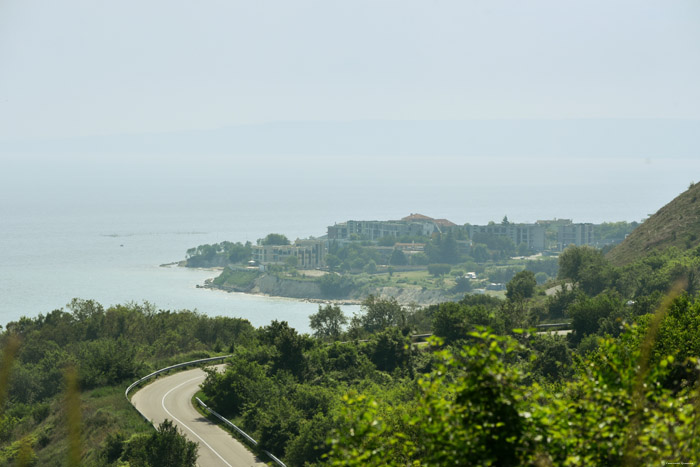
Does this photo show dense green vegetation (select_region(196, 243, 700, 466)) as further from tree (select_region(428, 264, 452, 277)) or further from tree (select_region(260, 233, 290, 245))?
tree (select_region(260, 233, 290, 245))

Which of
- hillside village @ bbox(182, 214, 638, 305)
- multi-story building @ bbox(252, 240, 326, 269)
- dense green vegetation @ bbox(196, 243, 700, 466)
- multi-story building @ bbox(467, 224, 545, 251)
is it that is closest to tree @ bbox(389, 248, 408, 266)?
hillside village @ bbox(182, 214, 638, 305)

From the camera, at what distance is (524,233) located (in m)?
125

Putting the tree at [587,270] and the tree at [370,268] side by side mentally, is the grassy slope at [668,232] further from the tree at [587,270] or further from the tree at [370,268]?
the tree at [370,268]

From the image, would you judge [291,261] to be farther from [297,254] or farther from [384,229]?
[384,229]

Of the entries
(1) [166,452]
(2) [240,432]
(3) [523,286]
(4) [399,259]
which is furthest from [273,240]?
(1) [166,452]

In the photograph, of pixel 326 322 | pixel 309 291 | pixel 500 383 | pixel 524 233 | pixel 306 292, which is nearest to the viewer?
pixel 500 383

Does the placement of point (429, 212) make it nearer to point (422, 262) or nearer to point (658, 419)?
point (422, 262)

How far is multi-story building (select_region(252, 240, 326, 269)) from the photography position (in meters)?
106

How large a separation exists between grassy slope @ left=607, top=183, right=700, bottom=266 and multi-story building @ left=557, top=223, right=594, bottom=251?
74102 mm

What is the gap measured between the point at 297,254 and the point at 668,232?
68.7m

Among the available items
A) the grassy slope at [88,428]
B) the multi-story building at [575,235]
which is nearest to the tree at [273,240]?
the multi-story building at [575,235]

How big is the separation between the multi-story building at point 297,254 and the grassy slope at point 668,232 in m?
62.7

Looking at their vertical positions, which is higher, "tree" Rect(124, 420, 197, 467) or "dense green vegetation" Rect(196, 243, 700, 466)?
"dense green vegetation" Rect(196, 243, 700, 466)

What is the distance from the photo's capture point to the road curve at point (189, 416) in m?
16.5
